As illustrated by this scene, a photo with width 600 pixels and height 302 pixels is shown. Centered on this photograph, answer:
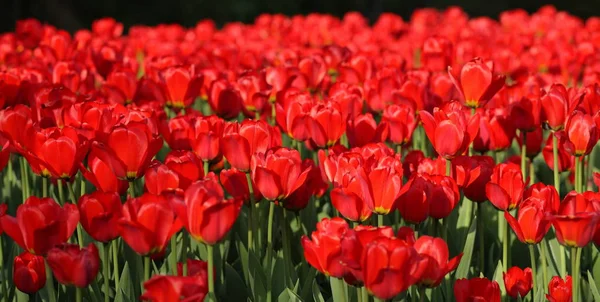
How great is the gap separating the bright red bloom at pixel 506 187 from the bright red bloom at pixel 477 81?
523mm

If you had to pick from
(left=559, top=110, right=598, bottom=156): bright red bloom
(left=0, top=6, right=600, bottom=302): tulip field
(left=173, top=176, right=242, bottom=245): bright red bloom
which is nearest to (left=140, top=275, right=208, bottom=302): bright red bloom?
(left=0, top=6, right=600, bottom=302): tulip field

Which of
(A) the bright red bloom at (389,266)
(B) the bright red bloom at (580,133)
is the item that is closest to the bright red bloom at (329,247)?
(A) the bright red bloom at (389,266)

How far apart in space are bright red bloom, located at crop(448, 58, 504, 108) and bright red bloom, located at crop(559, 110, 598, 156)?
1.15 ft

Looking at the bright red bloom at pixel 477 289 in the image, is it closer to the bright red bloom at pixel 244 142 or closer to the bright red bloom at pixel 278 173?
the bright red bloom at pixel 278 173

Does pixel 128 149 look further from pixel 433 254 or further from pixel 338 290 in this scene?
pixel 433 254

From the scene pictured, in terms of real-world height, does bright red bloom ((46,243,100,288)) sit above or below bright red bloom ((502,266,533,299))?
above

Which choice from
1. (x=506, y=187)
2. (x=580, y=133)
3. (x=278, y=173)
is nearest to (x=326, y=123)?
(x=278, y=173)

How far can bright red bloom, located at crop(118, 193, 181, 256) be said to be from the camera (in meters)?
1.83

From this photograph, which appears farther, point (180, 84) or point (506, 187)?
point (180, 84)

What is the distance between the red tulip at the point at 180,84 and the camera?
131 inches

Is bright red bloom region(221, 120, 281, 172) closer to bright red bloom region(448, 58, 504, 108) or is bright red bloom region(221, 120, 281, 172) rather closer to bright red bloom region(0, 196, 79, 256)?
bright red bloom region(0, 196, 79, 256)

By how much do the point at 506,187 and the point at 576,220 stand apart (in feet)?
1.22

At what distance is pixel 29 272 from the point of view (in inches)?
86.2

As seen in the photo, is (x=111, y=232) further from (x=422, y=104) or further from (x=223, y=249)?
(x=422, y=104)
